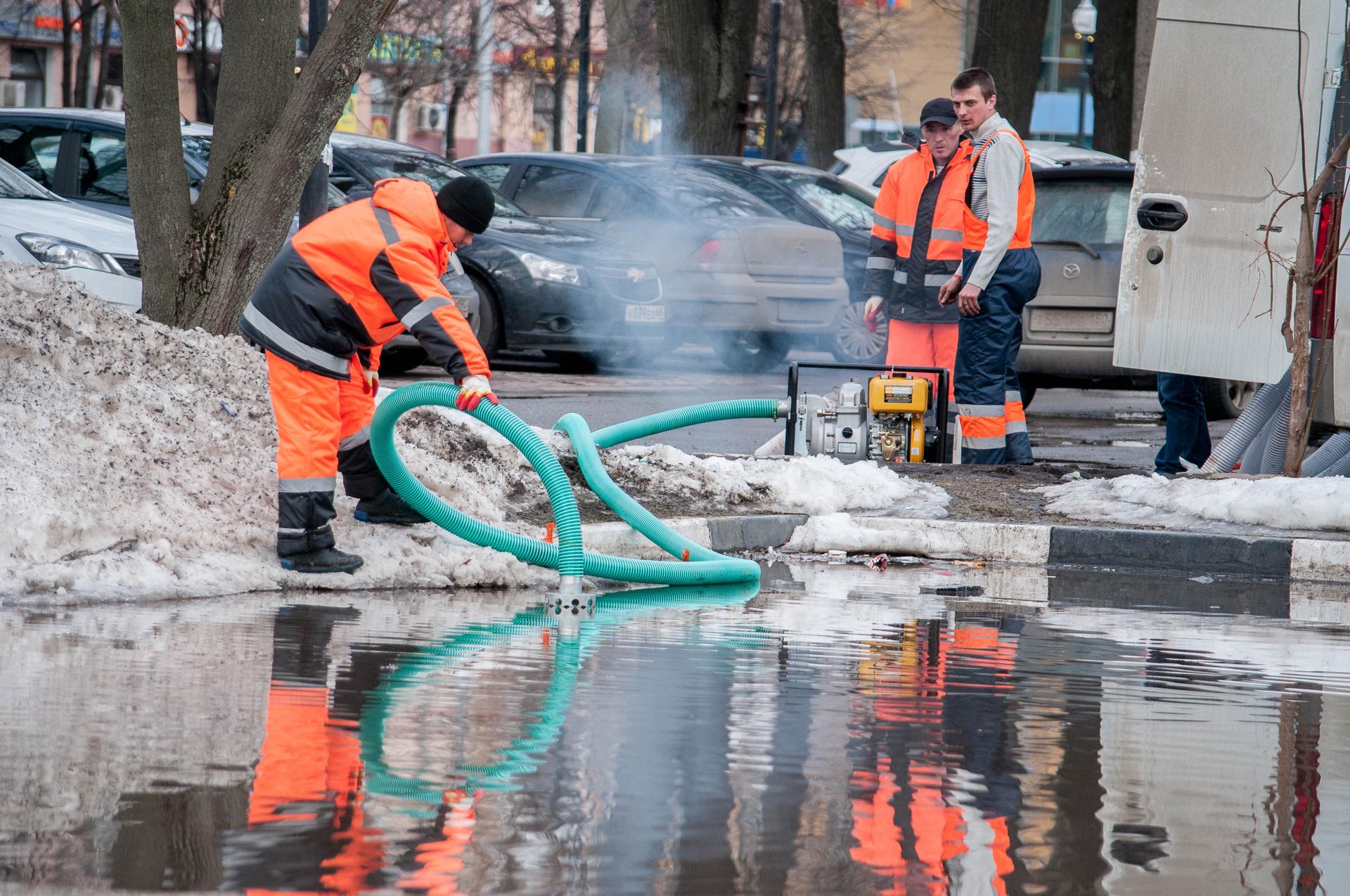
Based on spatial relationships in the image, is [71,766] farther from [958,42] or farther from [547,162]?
[958,42]

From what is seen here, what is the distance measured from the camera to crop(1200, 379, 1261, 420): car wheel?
12.1 metres

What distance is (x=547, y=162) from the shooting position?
1467cm

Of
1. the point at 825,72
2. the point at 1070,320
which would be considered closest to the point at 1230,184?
the point at 1070,320

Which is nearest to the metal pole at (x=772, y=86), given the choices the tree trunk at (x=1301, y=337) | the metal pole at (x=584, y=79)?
the metal pole at (x=584, y=79)

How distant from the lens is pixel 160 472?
6176 millimetres

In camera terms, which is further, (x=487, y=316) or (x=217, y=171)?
(x=487, y=316)

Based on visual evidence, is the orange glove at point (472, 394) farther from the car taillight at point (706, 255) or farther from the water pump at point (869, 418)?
the car taillight at point (706, 255)

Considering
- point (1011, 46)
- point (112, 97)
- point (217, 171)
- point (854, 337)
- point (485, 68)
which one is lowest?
point (854, 337)

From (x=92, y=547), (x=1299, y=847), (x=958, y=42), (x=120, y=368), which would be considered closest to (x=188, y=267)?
(x=120, y=368)

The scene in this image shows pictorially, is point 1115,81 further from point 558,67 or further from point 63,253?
point 558,67

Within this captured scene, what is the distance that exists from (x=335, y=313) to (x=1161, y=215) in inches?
149

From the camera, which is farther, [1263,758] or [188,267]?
[188,267]

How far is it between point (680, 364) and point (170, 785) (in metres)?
11.5

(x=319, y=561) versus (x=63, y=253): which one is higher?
(x=63, y=253)
